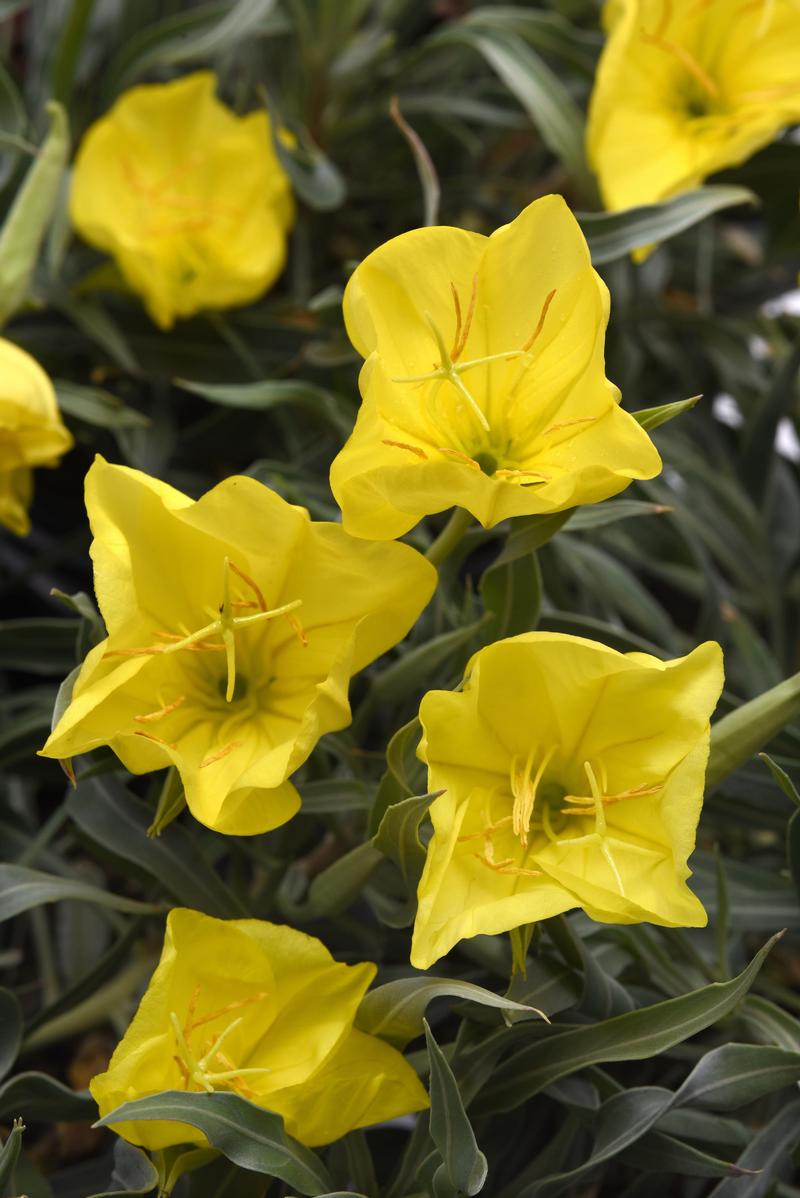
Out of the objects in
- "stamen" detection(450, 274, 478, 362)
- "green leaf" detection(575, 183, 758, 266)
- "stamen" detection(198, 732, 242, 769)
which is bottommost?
"stamen" detection(198, 732, 242, 769)

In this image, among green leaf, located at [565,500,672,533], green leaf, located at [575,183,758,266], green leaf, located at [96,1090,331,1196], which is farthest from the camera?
green leaf, located at [575,183,758,266]

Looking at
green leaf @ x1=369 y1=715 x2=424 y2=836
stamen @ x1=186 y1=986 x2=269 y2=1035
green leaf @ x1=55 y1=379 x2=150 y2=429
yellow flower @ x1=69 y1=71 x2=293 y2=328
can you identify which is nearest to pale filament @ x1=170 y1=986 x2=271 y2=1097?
stamen @ x1=186 y1=986 x2=269 y2=1035

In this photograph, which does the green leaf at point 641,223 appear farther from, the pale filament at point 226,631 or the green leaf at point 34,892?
the green leaf at point 34,892

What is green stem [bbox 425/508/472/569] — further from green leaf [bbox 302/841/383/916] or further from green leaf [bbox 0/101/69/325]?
green leaf [bbox 0/101/69/325]

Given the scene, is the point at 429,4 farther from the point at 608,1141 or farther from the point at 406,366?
the point at 608,1141

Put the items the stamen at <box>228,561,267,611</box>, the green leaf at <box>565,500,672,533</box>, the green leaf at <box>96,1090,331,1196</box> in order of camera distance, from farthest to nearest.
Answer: the green leaf at <box>565,500,672,533</box> → the stamen at <box>228,561,267,611</box> → the green leaf at <box>96,1090,331,1196</box>

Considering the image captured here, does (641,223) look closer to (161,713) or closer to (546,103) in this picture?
(546,103)

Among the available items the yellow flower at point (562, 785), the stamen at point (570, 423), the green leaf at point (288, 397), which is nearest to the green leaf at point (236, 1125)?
the yellow flower at point (562, 785)
